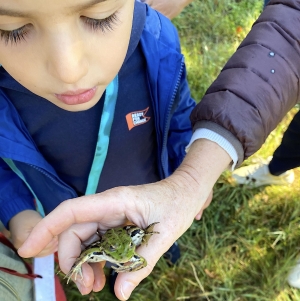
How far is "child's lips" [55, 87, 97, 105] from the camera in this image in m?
1.25

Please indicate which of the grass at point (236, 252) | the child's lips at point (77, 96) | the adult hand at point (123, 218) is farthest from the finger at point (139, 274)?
the grass at point (236, 252)

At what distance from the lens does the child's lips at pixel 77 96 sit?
49.3 inches

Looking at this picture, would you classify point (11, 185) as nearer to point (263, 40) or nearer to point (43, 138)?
point (43, 138)

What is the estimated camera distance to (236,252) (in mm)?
2482

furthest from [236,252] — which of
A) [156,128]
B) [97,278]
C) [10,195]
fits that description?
[10,195]

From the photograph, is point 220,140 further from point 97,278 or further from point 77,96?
point 97,278

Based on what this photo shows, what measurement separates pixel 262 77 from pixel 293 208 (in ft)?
4.76

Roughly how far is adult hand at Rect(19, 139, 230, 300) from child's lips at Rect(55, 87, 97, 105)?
33 cm

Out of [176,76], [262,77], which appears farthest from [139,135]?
[262,77]

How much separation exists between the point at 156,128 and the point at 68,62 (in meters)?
0.74

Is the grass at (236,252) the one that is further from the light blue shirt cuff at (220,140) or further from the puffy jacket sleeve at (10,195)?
the light blue shirt cuff at (220,140)

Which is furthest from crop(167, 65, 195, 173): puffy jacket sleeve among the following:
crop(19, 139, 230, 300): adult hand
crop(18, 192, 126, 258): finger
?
crop(18, 192, 126, 258): finger

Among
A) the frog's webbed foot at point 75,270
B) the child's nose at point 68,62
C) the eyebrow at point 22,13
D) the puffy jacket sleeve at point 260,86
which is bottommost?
the frog's webbed foot at point 75,270

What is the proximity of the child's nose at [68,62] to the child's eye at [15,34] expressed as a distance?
0.27ft
